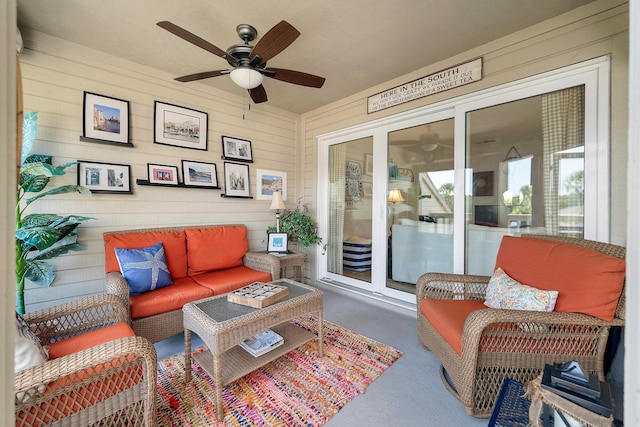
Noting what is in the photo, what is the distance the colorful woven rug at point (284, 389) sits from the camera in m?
1.54

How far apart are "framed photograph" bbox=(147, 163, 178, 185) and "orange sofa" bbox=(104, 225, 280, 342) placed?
522mm

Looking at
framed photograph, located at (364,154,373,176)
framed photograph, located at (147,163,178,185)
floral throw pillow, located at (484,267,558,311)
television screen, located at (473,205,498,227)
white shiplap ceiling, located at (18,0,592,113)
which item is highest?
white shiplap ceiling, located at (18,0,592,113)

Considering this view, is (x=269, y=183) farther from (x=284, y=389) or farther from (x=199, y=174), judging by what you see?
(x=284, y=389)

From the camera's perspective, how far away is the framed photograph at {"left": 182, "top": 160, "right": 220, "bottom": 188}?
120 inches

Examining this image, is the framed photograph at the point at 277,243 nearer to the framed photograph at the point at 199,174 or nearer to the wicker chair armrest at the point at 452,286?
the framed photograph at the point at 199,174

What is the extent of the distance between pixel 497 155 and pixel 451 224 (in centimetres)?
78

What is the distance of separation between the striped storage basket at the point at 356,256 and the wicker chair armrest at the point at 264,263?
4.06 ft

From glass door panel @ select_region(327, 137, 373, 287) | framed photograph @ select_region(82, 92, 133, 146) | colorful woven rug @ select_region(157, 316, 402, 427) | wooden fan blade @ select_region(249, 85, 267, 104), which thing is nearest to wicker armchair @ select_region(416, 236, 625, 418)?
colorful woven rug @ select_region(157, 316, 402, 427)

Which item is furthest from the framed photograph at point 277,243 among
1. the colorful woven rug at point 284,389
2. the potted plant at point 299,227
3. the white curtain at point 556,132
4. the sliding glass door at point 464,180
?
the white curtain at point 556,132

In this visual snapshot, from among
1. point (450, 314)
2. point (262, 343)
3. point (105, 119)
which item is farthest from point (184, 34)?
point (450, 314)

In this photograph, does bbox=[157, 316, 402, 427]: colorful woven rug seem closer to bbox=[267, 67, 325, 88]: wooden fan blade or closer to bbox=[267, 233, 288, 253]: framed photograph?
bbox=[267, 233, 288, 253]: framed photograph

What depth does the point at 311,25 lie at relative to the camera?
2143 mm

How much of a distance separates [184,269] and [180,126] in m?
1.62

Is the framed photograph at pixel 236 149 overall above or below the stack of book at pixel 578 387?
above
